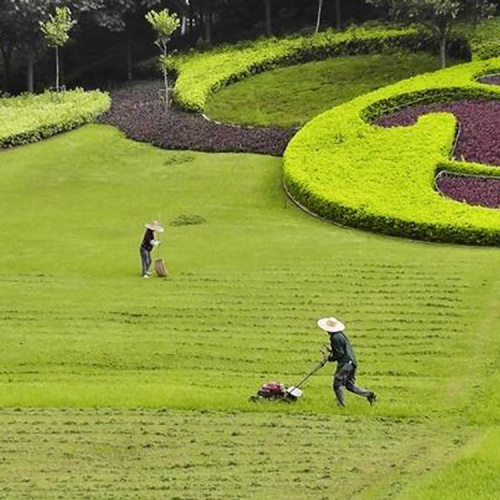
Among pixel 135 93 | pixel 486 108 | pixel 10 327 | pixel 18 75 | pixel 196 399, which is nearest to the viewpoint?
pixel 196 399

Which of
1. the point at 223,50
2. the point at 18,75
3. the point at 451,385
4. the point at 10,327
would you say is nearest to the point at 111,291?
the point at 10,327

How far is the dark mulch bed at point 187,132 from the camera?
37.0 m

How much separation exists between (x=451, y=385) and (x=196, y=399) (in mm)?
4219

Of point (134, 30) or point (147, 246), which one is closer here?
point (147, 246)

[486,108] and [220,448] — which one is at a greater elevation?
[486,108]

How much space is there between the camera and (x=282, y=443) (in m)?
15.2

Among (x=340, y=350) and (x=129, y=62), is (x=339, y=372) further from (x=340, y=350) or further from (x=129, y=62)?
(x=129, y=62)

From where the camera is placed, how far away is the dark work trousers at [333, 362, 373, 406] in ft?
53.6

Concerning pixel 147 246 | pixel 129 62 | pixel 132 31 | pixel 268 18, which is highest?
pixel 268 18

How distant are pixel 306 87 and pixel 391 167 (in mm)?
15154

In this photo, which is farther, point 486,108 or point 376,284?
point 486,108

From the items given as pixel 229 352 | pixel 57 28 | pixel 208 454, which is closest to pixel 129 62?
pixel 57 28

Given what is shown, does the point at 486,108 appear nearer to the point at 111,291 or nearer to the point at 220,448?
the point at 111,291

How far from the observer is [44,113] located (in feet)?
135
